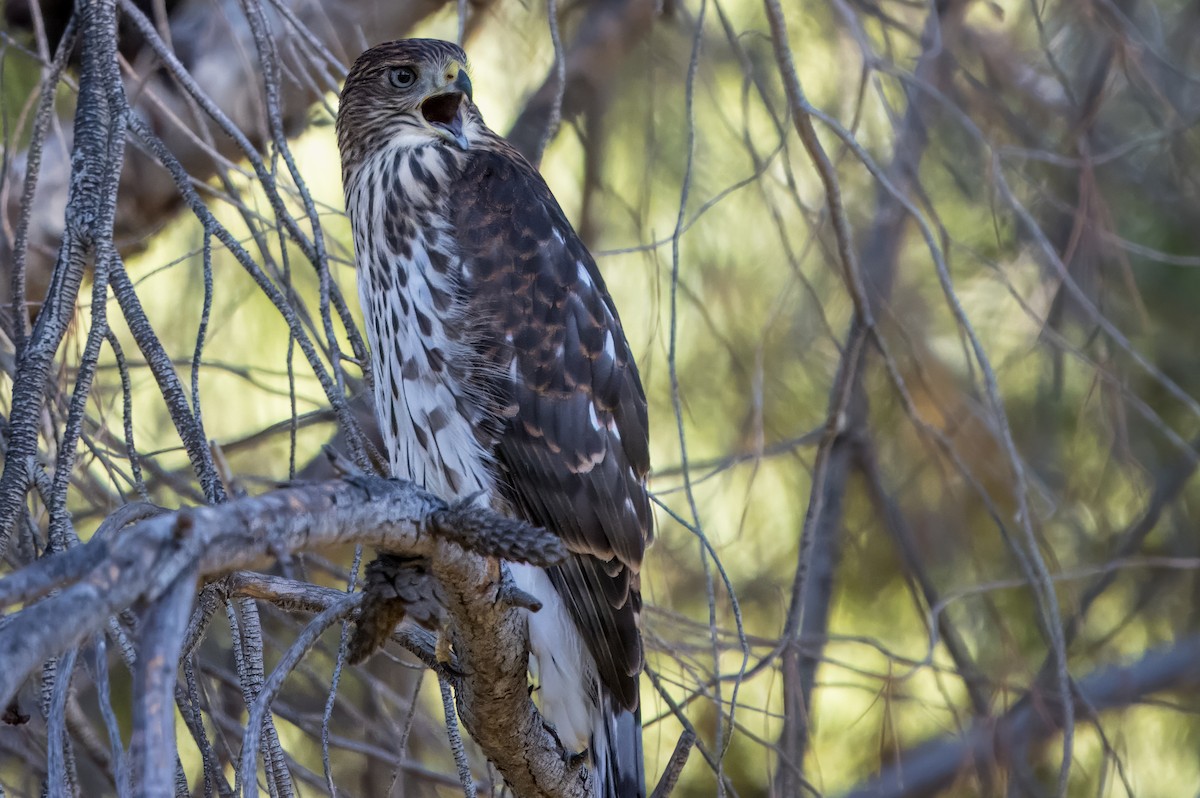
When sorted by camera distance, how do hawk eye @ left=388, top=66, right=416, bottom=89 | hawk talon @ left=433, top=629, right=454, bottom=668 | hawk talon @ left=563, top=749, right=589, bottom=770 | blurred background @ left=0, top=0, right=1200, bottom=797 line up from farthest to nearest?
1. blurred background @ left=0, top=0, right=1200, bottom=797
2. hawk eye @ left=388, top=66, right=416, bottom=89
3. hawk talon @ left=563, top=749, right=589, bottom=770
4. hawk talon @ left=433, top=629, right=454, bottom=668

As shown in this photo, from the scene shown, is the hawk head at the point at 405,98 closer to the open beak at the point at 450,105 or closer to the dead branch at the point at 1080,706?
the open beak at the point at 450,105

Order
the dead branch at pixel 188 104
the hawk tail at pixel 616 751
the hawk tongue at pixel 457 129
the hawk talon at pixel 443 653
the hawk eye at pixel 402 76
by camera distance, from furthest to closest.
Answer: the dead branch at pixel 188 104
the hawk eye at pixel 402 76
the hawk tongue at pixel 457 129
the hawk tail at pixel 616 751
the hawk talon at pixel 443 653

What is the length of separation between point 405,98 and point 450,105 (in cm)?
14

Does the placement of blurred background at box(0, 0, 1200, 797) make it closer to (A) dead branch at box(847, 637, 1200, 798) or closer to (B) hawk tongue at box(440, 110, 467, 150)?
(A) dead branch at box(847, 637, 1200, 798)

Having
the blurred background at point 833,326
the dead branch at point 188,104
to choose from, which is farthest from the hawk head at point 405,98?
the dead branch at point 188,104

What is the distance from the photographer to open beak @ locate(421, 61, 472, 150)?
9.99ft

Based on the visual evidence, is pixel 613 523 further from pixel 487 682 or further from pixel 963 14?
pixel 963 14

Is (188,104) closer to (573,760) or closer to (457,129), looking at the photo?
(457,129)

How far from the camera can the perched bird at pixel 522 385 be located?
110 inches

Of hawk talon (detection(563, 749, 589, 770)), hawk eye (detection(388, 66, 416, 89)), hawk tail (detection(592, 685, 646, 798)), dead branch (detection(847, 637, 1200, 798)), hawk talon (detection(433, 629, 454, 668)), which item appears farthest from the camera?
dead branch (detection(847, 637, 1200, 798))

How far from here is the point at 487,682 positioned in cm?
225

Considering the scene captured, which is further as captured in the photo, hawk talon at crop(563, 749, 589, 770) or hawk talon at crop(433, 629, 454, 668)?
hawk talon at crop(563, 749, 589, 770)

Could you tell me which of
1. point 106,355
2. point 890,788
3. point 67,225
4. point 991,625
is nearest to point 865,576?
point 991,625

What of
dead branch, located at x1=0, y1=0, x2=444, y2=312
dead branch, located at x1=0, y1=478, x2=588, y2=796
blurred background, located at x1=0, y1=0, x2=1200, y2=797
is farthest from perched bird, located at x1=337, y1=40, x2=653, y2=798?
dead branch, located at x1=0, y1=0, x2=444, y2=312
